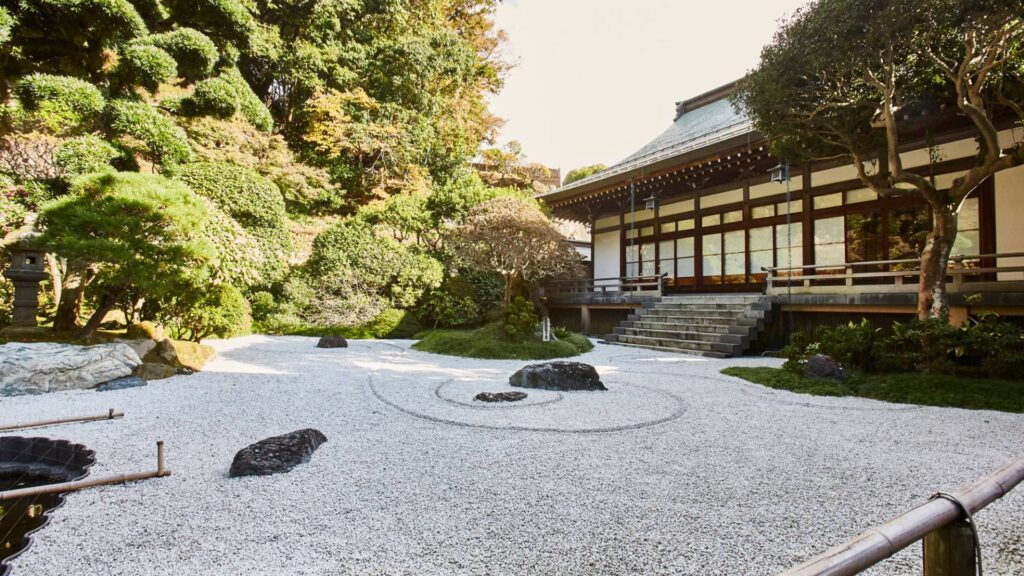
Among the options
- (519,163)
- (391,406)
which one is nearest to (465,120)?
(519,163)

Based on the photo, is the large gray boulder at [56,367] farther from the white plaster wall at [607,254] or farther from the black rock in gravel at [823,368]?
the white plaster wall at [607,254]

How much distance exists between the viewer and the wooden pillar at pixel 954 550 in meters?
1.16

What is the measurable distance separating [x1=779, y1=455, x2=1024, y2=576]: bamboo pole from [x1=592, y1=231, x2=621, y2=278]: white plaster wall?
1262 centimetres

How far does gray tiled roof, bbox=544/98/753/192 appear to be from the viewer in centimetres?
1045

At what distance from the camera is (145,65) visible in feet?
31.2

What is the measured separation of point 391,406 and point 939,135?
10151 millimetres

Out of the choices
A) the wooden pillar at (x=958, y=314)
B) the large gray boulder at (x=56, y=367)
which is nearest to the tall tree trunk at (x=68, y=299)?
the large gray boulder at (x=56, y=367)

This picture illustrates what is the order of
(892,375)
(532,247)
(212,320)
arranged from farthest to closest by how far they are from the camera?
(532,247)
(212,320)
(892,375)

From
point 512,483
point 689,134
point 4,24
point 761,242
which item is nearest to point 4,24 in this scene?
point 4,24

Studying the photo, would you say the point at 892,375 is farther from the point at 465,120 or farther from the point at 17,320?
the point at 465,120

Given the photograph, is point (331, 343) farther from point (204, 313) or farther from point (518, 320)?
point (518, 320)

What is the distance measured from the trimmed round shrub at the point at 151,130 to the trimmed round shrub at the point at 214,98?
1358mm

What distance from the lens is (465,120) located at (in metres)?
17.8

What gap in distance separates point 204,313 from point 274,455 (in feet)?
25.0
